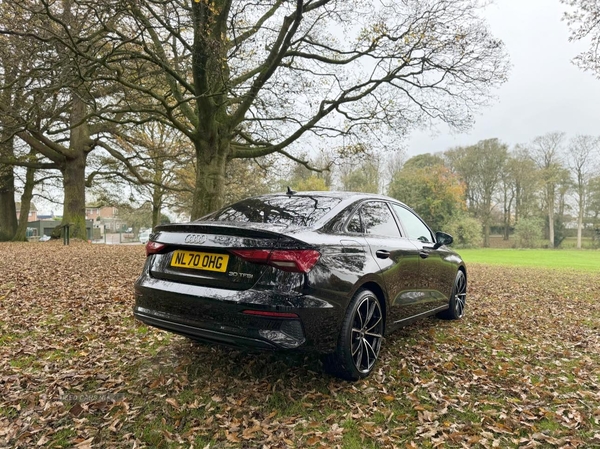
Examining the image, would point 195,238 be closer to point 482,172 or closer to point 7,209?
point 7,209

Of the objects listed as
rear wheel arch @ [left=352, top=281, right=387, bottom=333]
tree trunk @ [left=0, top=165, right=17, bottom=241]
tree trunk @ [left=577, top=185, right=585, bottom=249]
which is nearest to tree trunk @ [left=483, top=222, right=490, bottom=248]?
tree trunk @ [left=577, top=185, right=585, bottom=249]

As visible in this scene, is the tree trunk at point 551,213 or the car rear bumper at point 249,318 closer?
the car rear bumper at point 249,318

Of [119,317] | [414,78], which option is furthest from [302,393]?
[414,78]

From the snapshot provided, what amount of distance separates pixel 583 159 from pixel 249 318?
4277cm

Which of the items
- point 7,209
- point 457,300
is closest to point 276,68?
point 457,300

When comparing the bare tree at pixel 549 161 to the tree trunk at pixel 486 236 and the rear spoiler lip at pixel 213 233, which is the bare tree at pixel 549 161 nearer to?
the tree trunk at pixel 486 236

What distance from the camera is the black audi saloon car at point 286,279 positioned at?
248 centimetres

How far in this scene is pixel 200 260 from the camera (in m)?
2.74

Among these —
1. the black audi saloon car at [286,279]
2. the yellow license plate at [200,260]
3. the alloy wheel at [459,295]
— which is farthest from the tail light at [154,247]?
the alloy wheel at [459,295]

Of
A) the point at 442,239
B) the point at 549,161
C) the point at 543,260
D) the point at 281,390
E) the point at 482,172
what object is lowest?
the point at 543,260

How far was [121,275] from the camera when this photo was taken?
7145mm

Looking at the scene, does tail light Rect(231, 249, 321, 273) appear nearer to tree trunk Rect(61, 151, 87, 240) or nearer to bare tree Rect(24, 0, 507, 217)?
bare tree Rect(24, 0, 507, 217)

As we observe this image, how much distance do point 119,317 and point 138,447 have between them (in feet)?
8.65

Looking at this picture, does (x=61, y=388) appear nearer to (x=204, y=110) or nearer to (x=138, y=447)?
(x=138, y=447)
